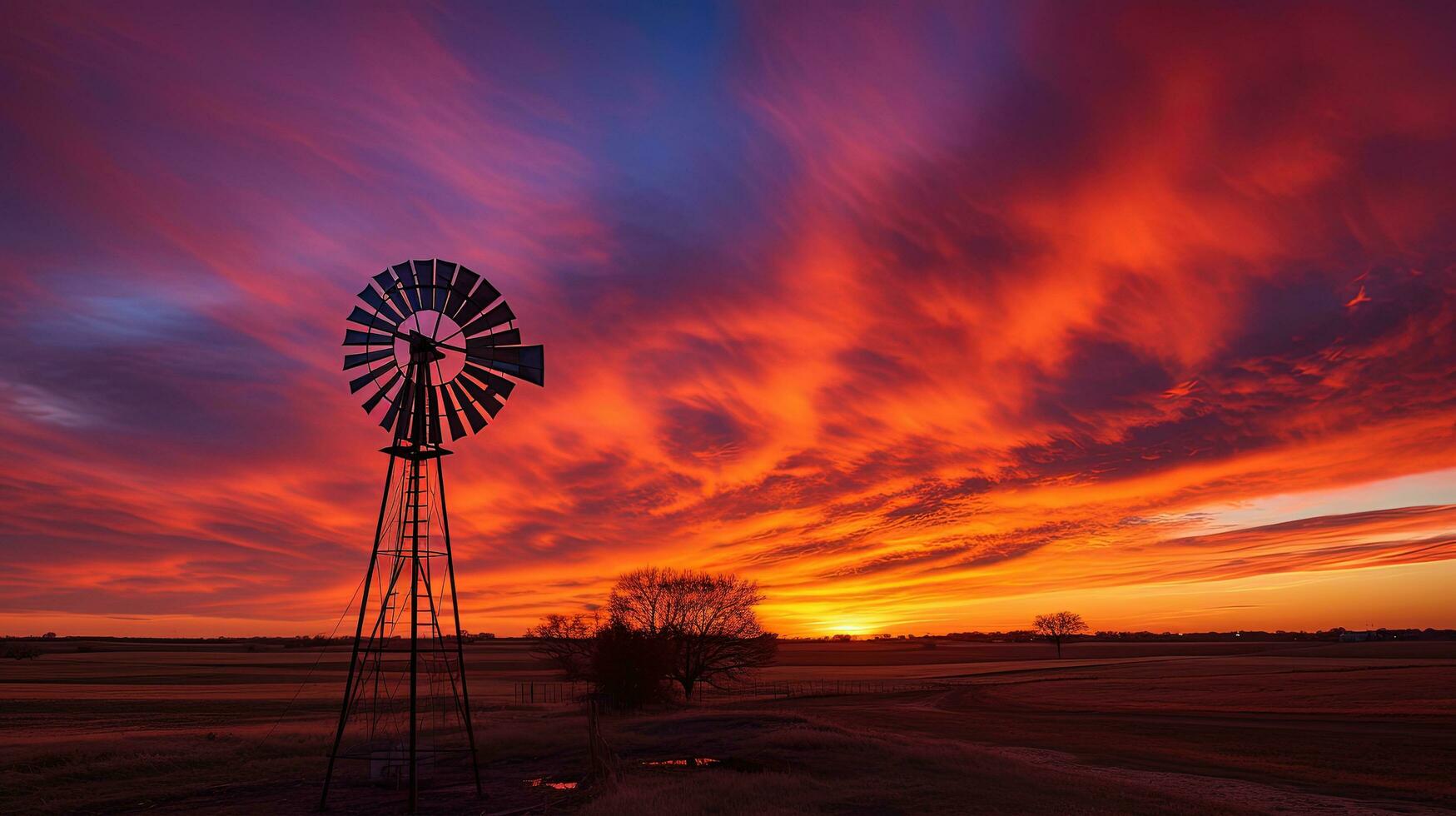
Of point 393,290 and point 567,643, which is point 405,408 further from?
point 567,643

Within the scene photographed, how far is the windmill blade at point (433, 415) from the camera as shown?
29.4m

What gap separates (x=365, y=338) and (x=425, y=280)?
3.04m

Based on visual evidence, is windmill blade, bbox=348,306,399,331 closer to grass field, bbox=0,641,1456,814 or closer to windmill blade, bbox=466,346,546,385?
windmill blade, bbox=466,346,546,385

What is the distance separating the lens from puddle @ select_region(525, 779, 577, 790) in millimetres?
29516

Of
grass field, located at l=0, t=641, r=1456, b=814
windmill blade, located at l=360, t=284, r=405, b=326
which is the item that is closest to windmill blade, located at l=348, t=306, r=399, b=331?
windmill blade, located at l=360, t=284, r=405, b=326

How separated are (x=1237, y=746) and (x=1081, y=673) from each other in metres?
75.5

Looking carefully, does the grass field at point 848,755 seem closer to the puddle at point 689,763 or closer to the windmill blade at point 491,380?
the puddle at point 689,763

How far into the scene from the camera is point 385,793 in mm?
29391

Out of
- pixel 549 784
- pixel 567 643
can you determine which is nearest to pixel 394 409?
pixel 549 784

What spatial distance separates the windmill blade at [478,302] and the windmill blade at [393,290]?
6.10 ft

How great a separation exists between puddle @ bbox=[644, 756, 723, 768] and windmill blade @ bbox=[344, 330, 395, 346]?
1939cm

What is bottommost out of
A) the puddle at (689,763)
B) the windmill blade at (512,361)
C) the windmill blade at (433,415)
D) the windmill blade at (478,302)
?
the puddle at (689,763)

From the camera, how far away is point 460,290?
2984 cm

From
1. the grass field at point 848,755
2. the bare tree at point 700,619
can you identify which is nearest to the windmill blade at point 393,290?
the grass field at point 848,755
